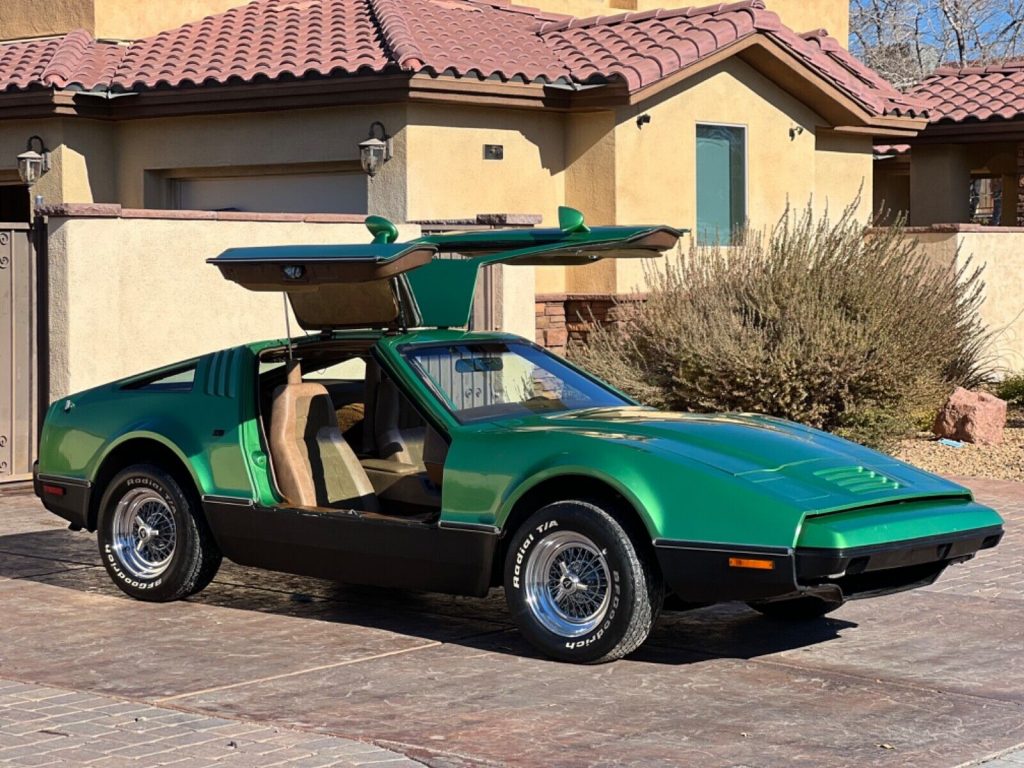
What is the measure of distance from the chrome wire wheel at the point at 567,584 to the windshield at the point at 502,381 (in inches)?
35.5

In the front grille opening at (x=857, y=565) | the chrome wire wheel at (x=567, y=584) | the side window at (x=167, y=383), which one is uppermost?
the side window at (x=167, y=383)

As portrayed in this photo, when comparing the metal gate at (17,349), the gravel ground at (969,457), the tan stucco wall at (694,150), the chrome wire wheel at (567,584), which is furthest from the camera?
the tan stucco wall at (694,150)

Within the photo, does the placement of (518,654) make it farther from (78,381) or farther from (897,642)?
(78,381)

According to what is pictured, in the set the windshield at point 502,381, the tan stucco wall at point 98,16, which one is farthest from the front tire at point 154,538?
the tan stucco wall at point 98,16

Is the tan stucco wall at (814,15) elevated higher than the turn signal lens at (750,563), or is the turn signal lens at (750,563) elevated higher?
the tan stucco wall at (814,15)

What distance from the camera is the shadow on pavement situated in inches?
325

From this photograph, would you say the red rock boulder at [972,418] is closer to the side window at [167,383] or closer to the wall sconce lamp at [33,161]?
the side window at [167,383]

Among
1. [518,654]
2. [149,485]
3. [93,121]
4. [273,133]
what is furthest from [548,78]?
[518,654]

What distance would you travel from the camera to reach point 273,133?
1898cm

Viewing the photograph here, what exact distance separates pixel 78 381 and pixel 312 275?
5.41 m

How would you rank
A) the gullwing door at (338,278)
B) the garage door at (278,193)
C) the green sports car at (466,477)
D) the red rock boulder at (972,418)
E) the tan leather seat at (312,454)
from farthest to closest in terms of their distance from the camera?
the garage door at (278,193) < the red rock boulder at (972,418) < the tan leather seat at (312,454) < the gullwing door at (338,278) < the green sports car at (466,477)

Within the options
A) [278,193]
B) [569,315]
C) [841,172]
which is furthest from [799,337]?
[841,172]

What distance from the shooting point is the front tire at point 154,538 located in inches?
361

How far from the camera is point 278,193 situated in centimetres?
1931
